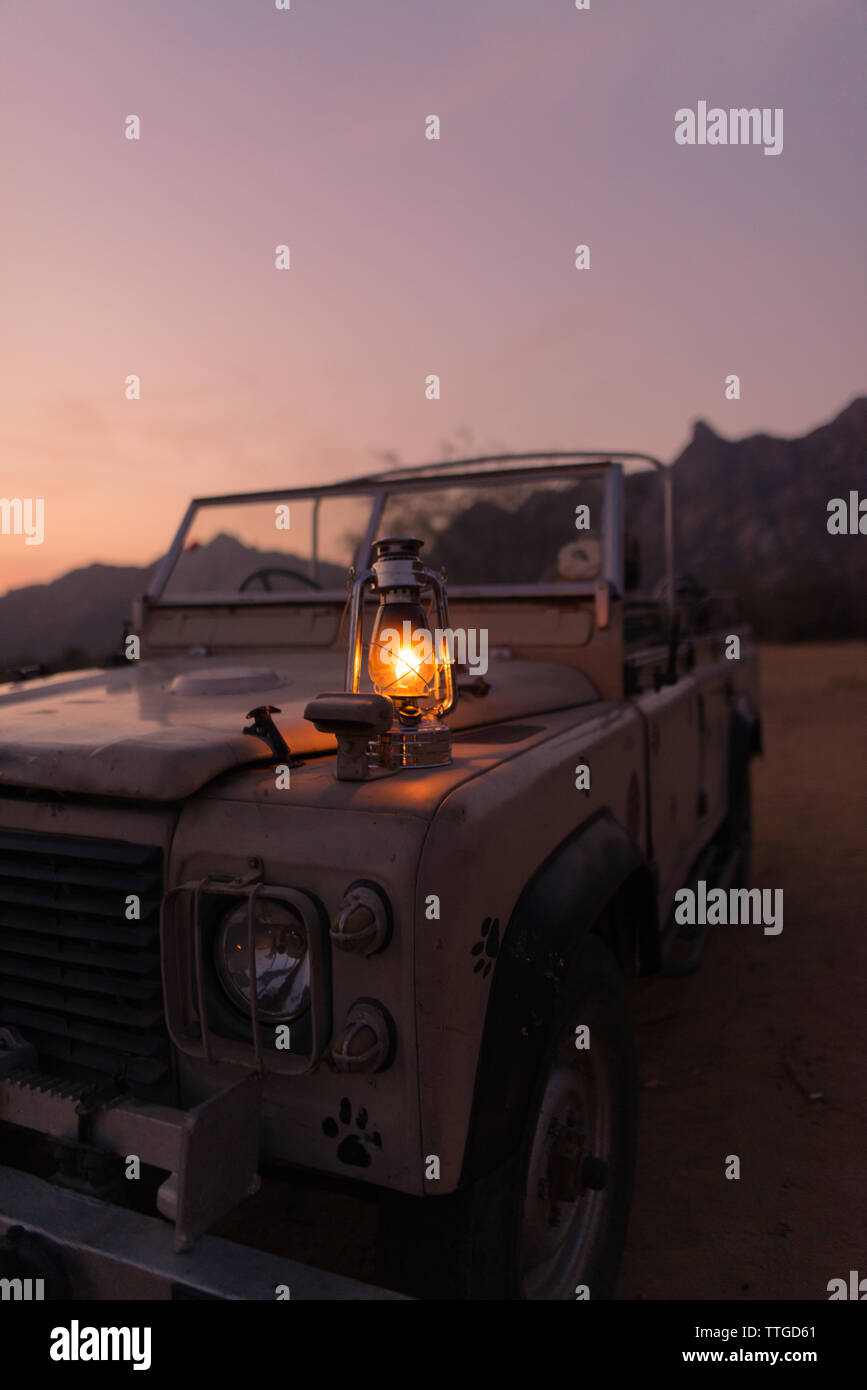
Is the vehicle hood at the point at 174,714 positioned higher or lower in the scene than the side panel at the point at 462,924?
higher

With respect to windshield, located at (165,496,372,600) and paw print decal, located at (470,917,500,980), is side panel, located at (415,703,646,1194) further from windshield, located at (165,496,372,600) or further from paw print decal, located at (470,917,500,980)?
windshield, located at (165,496,372,600)

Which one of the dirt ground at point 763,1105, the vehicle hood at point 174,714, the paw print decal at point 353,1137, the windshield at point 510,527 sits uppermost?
A: the windshield at point 510,527

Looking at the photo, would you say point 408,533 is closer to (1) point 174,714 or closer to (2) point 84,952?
(1) point 174,714

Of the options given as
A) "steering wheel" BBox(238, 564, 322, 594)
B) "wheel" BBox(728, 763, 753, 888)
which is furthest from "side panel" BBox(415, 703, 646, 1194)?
"wheel" BBox(728, 763, 753, 888)

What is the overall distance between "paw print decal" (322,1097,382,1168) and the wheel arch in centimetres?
16

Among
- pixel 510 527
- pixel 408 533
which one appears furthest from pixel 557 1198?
pixel 408 533

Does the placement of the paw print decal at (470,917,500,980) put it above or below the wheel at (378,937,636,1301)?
above

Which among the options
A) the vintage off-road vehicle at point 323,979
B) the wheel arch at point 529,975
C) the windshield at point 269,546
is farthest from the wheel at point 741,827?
the wheel arch at point 529,975

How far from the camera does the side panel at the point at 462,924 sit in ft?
4.74

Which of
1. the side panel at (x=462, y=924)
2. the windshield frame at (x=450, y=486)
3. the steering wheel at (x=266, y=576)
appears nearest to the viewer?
the side panel at (x=462, y=924)

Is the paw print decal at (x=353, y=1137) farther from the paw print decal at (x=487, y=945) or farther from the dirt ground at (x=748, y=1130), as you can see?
the paw print decal at (x=487, y=945)

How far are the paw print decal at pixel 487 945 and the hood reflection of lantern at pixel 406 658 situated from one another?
37cm

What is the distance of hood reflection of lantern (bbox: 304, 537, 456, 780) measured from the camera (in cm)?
183
